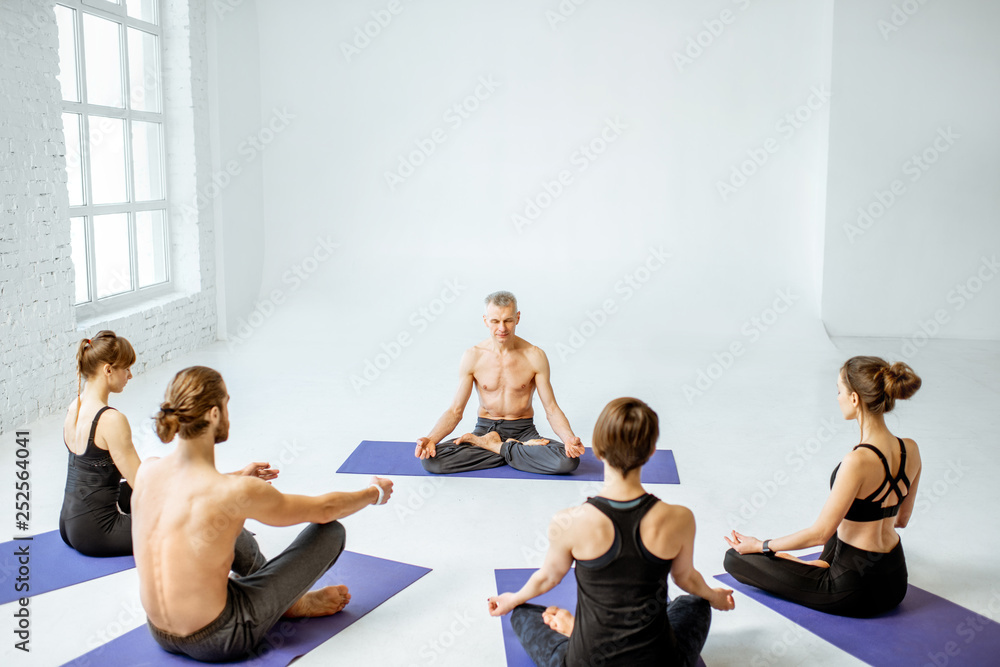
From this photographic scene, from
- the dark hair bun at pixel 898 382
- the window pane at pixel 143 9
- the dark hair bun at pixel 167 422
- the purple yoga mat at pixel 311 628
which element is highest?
the window pane at pixel 143 9

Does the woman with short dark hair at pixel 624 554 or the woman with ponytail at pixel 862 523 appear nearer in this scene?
the woman with short dark hair at pixel 624 554

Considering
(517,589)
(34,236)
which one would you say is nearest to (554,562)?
(517,589)

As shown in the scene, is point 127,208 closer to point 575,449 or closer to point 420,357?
point 420,357

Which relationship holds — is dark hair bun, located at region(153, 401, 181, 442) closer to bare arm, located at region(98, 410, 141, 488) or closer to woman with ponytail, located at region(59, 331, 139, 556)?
woman with ponytail, located at region(59, 331, 139, 556)

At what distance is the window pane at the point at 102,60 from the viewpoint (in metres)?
6.28

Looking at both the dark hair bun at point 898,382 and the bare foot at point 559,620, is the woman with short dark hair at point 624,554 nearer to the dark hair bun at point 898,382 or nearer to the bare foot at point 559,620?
the bare foot at point 559,620

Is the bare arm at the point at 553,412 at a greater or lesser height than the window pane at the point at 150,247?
lesser

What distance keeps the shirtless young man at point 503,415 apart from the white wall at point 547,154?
155 inches

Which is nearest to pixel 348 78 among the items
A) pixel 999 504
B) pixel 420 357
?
pixel 420 357

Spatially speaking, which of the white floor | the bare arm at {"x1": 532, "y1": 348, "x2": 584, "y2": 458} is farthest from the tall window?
the bare arm at {"x1": 532, "y1": 348, "x2": 584, "y2": 458}

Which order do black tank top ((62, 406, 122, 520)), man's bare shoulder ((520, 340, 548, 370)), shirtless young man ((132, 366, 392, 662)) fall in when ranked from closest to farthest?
shirtless young man ((132, 366, 392, 662)), black tank top ((62, 406, 122, 520)), man's bare shoulder ((520, 340, 548, 370))

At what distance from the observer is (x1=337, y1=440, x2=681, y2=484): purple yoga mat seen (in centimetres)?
453

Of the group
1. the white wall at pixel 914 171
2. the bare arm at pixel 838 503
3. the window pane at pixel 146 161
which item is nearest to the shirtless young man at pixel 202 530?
the bare arm at pixel 838 503

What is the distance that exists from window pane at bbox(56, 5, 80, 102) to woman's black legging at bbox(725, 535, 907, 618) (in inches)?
214
